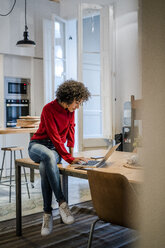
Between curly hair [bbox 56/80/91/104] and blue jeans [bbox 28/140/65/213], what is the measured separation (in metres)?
0.47

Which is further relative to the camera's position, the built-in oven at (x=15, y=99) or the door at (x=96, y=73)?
the built-in oven at (x=15, y=99)

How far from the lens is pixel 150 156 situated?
0.44 m

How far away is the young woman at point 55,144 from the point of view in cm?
252

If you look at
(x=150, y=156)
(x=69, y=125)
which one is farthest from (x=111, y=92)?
(x=150, y=156)

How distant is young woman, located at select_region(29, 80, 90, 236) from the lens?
99.0 inches

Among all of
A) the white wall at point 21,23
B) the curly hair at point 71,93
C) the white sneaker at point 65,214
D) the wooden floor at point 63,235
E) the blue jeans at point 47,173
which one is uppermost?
the white wall at point 21,23

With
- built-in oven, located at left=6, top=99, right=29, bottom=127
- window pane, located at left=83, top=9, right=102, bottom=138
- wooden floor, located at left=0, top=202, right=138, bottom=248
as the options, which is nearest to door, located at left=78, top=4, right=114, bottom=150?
window pane, located at left=83, top=9, right=102, bottom=138

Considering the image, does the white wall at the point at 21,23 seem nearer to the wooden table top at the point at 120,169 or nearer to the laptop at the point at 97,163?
the wooden table top at the point at 120,169

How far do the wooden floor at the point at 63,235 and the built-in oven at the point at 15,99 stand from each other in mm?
2839

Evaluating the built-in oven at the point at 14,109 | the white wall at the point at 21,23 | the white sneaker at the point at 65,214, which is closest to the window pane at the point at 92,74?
the white wall at the point at 21,23

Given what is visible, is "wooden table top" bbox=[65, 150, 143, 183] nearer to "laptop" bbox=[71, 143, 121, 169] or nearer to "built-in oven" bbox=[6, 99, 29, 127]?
"laptop" bbox=[71, 143, 121, 169]

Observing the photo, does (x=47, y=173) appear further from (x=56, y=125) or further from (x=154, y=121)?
(x=154, y=121)

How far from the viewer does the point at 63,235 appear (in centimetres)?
289

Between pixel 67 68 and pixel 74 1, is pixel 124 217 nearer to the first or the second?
pixel 67 68
